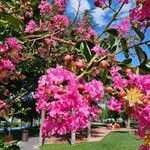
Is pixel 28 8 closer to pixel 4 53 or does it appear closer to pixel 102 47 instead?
pixel 4 53

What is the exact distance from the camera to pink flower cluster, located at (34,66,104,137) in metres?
1.80

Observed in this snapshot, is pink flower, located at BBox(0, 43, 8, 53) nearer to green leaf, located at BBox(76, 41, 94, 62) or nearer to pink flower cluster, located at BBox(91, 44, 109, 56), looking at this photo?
green leaf, located at BBox(76, 41, 94, 62)

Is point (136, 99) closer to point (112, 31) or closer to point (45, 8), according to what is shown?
point (112, 31)

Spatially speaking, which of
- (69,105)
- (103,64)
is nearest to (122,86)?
(103,64)

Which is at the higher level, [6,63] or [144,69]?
[6,63]

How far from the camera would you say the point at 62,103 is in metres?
1.79

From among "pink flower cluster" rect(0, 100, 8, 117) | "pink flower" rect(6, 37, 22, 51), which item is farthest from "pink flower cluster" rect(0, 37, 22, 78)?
"pink flower cluster" rect(0, 100, 8, 117)

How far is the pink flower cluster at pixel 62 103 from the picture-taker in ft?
5.90

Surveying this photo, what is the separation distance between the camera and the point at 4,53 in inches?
132

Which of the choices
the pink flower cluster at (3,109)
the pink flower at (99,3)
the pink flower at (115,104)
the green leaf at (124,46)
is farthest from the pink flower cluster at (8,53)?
the pink flower cluster at (3,109)

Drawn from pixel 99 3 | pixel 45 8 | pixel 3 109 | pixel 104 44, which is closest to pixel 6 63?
pixel 99 3

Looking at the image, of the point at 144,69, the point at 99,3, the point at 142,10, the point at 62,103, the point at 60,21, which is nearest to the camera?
the point at 62,103

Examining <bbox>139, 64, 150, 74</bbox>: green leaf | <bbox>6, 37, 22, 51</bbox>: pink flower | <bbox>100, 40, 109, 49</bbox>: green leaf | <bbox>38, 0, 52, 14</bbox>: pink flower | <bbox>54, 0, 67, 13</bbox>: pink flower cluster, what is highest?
<bbox>38, 0, 52, 14</bbox>: pink flower

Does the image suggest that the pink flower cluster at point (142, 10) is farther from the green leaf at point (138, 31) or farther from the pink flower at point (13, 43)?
the pink flower at point (13, 43)
